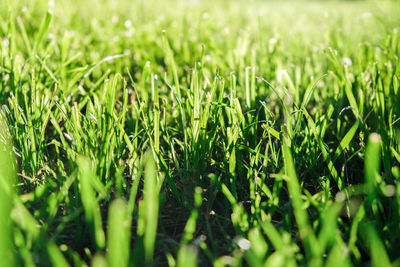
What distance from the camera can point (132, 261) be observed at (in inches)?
23.6

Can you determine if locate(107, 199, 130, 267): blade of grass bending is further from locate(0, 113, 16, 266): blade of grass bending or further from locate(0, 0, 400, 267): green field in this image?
locate(0, 113, 16, 266): blade of grass bending

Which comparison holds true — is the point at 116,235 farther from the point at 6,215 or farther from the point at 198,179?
the point at 198,179

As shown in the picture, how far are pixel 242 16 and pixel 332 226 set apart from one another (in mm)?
2833

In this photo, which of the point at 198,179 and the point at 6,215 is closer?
the point at 6,215

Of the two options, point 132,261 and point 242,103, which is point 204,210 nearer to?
point 132,261

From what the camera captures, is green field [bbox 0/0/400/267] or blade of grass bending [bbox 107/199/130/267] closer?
blade of grass bending [bbox 107/199/130/267]

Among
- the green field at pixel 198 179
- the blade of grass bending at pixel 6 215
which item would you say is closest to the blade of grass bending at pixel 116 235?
the green field at pixel 198 179

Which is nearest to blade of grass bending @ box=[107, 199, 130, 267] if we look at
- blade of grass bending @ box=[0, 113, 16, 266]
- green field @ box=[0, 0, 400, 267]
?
green field @ box=[0, 0, 400, 267]

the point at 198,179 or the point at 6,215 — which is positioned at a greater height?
the point at 6,215

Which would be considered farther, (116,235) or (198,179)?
(198,179)

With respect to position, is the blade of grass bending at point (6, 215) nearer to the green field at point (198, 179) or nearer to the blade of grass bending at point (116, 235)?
the green field at point (198, 179)

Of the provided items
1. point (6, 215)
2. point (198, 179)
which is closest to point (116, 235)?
point (6, 215)

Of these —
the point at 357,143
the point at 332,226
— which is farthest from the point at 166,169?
the point at 357,143

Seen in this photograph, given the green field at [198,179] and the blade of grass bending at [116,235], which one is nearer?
the blade of grass bending at [116,235]
